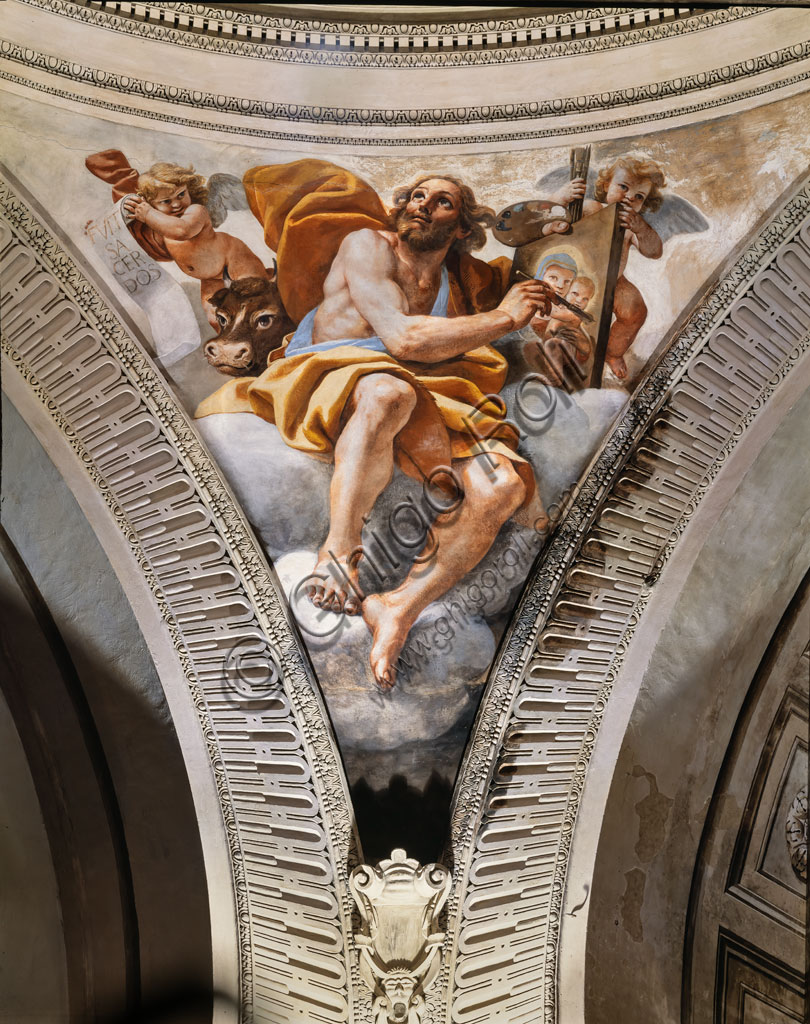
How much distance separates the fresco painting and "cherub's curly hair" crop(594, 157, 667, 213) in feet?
0.04

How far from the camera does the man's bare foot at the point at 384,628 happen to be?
5828 mm

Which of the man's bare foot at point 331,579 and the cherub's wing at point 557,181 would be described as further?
the man's bare foot at point 331,579

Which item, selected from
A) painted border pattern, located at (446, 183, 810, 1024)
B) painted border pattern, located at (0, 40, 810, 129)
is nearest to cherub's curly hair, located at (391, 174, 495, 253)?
painted border pattern, located at (0, 40, 810, 129)

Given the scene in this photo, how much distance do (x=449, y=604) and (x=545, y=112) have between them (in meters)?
2.74

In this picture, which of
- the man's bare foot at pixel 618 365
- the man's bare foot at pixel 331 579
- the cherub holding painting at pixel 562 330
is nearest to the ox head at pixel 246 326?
the man's bare foot at pixel 331 579

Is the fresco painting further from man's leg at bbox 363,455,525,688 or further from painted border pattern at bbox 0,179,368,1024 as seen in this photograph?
painted border pattern at bbox 0,179,368,1024

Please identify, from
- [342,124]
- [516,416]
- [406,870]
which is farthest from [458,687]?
[342,124]

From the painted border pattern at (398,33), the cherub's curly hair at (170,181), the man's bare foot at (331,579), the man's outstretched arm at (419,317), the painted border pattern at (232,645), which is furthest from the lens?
the man's bare foot at (331,579)

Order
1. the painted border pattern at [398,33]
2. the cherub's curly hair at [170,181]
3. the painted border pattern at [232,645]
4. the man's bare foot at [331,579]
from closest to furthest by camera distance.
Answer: the painted border pattern at [398,33] → the cherub's curly hair at [170,181] → the painted border pattern at [232,645] → the man's bare foot at [331,579]

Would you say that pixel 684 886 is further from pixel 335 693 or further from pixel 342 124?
pixel 342 124

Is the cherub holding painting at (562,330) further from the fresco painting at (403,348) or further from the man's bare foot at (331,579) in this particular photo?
the man's bare foot at (331,579)

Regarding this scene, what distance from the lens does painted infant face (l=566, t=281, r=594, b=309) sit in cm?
569

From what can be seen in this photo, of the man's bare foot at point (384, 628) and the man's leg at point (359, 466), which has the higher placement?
the man's leg at point (359, 466)

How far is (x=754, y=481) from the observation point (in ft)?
19.0
